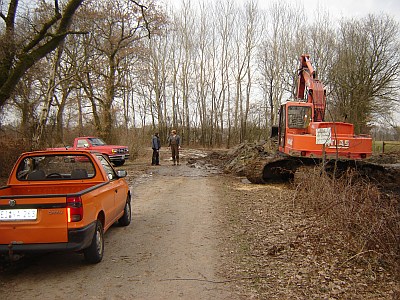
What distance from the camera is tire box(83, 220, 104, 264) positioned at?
5.34 metres

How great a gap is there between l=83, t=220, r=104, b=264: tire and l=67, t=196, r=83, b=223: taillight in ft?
1.82

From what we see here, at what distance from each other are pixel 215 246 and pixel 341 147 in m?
7.91

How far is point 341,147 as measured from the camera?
12664 mm

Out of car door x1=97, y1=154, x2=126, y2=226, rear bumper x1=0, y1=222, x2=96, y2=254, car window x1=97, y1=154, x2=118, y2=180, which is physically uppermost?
car window x1=97, y1=154, x2=118, y2=180

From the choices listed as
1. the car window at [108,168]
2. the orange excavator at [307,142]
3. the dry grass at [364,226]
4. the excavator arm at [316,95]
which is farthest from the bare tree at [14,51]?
the dry grass at [364,226]

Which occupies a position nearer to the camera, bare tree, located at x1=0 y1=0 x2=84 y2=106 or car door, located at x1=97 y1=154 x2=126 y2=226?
car door, located at x1=97 y1=154 x2=126 y2=226

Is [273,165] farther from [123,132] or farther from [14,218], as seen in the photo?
[123,132]

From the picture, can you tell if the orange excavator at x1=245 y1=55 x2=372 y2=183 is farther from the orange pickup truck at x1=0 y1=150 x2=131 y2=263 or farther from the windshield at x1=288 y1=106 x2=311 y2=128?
the orange pickup truck at x1=0 y1=150 x2=131 y2=263

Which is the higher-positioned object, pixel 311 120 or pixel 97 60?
pixel 97 60

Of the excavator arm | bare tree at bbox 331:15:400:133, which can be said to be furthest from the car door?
bare tree at bbox 331:15:400:133

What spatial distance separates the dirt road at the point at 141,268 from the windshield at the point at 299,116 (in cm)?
749

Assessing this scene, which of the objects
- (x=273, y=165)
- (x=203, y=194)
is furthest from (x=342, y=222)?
(x=273, y=165)

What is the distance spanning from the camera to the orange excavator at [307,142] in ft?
41.7

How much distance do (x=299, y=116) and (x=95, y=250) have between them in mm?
11207
